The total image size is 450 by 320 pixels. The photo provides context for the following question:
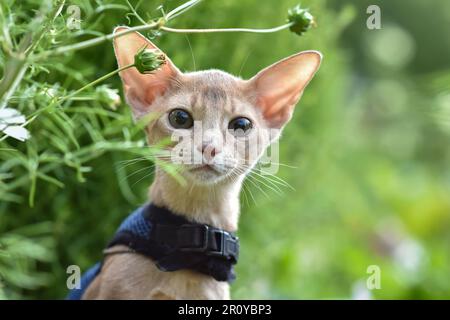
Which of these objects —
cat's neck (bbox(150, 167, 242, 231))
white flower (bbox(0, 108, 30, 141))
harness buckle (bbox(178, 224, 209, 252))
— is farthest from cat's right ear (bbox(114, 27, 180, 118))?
white flower (bbox(0, 108, 30, 141))

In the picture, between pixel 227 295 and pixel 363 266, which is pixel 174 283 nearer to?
pixel 227 295

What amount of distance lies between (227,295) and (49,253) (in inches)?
23.5

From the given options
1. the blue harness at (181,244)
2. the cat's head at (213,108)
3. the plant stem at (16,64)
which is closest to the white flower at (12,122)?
the plant stem at (16,64)

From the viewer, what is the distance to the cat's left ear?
1.41m

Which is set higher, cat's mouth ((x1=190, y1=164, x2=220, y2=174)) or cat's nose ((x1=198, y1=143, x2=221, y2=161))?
cat's nose ((x1=198, y1=143, x2=221, y2=161))

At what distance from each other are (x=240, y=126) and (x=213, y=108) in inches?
2.7

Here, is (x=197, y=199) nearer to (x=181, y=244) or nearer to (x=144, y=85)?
(x=181, y=244)

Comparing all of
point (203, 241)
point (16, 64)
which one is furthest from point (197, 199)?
point (16, 64)

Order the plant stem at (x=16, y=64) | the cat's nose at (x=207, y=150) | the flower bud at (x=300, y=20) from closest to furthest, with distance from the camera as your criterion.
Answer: the plant stem at (x=16, y=64) < the flower bud at (x=300, y=20) < the cat's nose at (x=207, y=150)

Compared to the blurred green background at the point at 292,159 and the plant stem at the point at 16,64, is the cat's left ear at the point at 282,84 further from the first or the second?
the plant stem at the point at 16,64

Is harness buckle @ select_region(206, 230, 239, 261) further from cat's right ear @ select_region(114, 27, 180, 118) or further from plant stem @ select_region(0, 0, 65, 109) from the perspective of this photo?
plant stem @ select_region(0, 0, 65, 109)

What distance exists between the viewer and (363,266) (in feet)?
9.78

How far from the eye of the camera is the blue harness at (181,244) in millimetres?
1379
